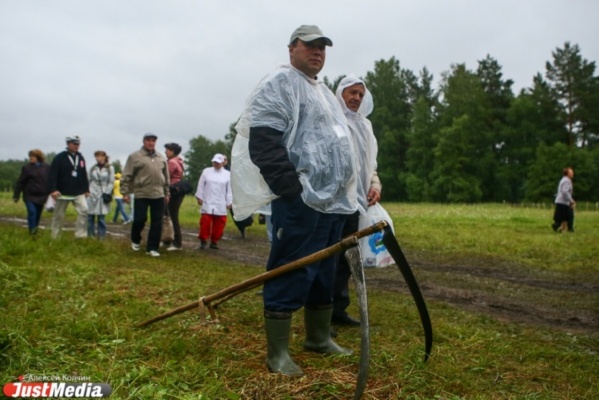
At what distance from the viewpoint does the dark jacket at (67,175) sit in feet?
30.4

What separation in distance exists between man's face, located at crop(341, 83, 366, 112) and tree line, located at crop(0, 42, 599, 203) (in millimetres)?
49399

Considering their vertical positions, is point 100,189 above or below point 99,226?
above

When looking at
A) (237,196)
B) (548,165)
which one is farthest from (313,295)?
(548,165)

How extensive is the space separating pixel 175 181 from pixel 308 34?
701 cm

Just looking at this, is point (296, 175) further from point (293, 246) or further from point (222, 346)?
point (222, 346)

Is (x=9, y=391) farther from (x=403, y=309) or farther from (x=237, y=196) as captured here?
(x=403, y=309)

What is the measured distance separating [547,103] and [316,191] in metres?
57.2

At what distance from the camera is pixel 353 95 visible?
4.39 metres

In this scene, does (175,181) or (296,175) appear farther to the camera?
(175,181)

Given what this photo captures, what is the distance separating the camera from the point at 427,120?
192 feet

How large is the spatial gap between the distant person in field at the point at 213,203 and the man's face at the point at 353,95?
20.1 feet

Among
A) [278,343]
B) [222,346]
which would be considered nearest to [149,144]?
[222,346]

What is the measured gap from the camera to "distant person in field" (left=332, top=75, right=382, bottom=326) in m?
4.36

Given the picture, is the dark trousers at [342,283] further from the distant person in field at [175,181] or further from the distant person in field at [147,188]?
the distant person in field at [175,181]
